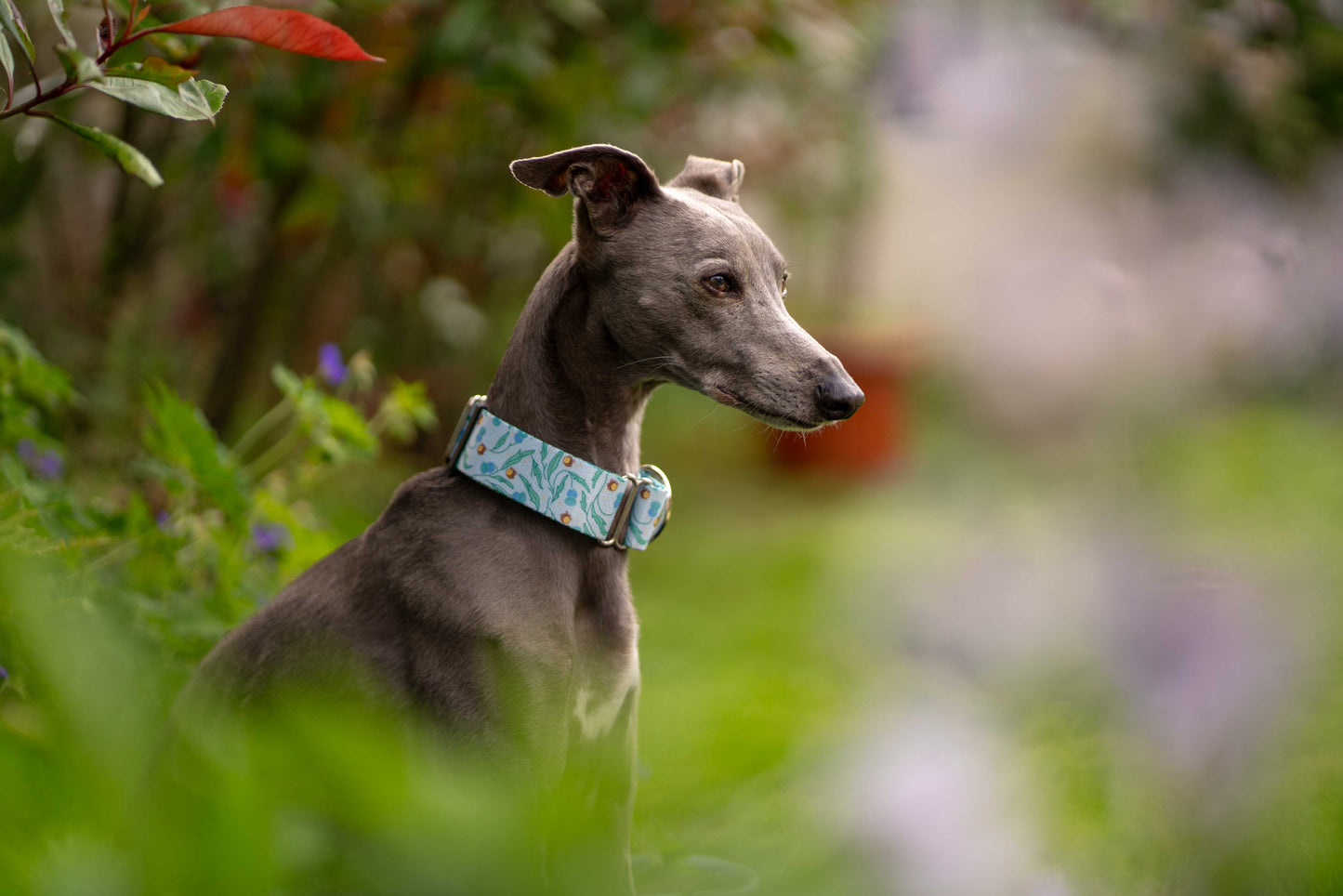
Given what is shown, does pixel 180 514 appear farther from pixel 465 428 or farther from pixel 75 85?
pixel 75 85

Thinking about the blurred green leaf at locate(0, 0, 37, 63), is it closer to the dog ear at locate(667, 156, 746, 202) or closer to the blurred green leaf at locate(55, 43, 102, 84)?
the blurred green leaf at locate(55, 43, 102, 84)

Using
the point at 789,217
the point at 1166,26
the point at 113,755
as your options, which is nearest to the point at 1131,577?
the point at 1166,26

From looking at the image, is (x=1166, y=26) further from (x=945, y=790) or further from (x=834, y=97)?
(x=945, y=790)

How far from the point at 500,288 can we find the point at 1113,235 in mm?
2466

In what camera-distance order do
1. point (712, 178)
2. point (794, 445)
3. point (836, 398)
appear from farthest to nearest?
point (794, 445) < point (712, 178) < point (836, 398)

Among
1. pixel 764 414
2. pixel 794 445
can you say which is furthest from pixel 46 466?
pixel 794 445

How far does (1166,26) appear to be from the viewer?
3252 mm

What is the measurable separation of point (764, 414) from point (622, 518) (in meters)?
0.22

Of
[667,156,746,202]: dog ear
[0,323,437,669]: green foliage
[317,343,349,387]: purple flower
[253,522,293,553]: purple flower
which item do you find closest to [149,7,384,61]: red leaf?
[667,156,746,202]: dog ear

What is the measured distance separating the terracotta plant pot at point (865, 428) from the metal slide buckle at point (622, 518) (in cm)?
400

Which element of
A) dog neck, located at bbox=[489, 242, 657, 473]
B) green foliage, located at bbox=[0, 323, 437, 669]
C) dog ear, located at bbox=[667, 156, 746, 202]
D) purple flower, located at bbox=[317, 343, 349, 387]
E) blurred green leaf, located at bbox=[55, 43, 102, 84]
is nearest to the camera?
blurred green leaf, located at bbox=[55, 43, 102, 84]

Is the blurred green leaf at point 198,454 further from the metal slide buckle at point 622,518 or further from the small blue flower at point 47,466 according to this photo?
the metal slide buckle at point 622,518

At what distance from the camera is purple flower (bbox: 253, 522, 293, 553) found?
86.9 inches

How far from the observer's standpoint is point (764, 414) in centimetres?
137
